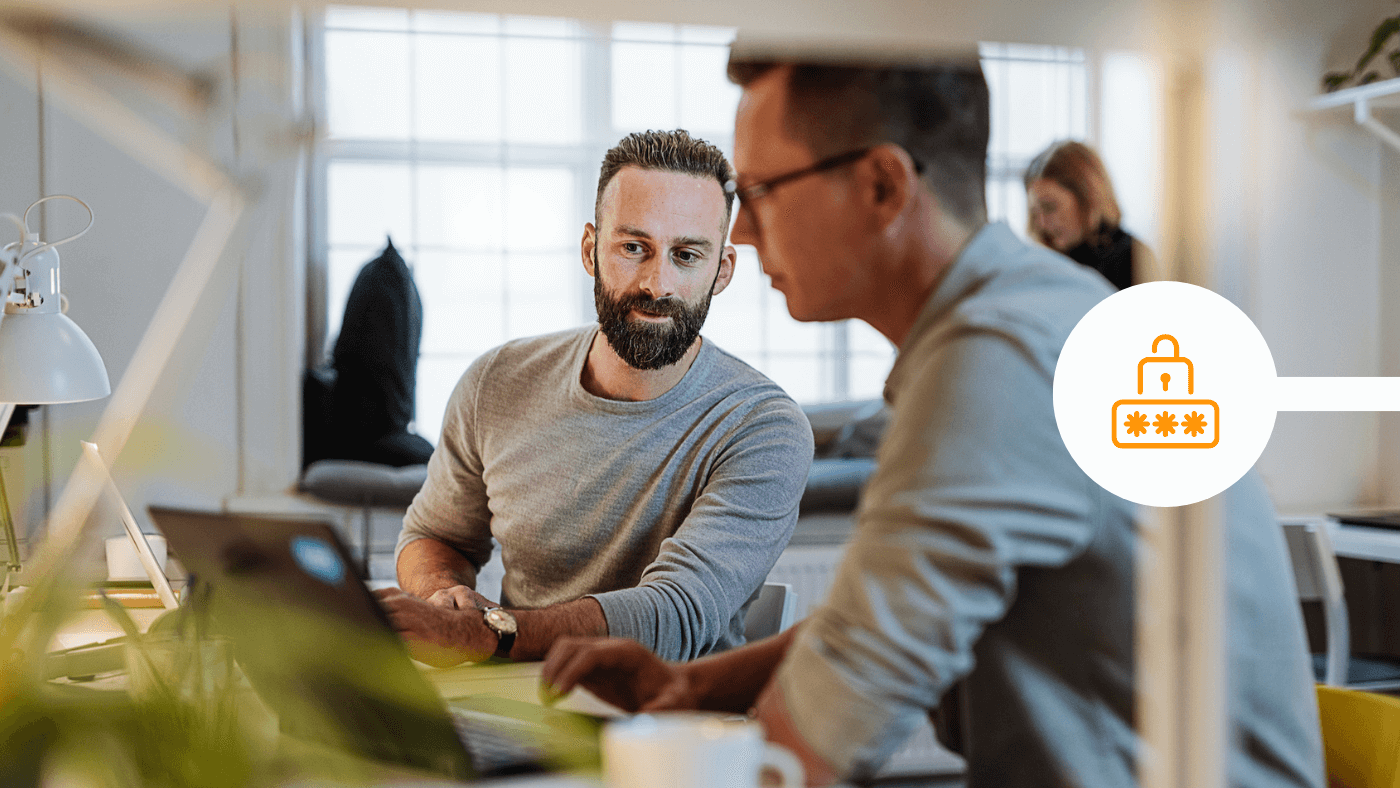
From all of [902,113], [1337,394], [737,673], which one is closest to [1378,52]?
[1337,394]

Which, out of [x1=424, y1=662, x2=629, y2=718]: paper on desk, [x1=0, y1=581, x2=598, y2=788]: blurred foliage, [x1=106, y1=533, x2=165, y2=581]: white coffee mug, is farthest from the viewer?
[x1=106, y1=533, x2=165, y2=581]: white coffee mug

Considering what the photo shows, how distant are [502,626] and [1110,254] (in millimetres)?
651

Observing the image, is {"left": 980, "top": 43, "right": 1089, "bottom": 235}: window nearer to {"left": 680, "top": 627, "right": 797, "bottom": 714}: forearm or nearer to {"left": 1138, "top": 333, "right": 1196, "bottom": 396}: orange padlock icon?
{"left": 1138, "top": 333, "right": 1196, "bottom": 396}: orange padlock icon

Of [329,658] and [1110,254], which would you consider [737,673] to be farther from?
[1110,254]

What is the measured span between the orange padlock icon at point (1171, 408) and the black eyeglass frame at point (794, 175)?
0.29m

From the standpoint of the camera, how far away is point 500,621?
3.11 ft

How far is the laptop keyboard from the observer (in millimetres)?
784

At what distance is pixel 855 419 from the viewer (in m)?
0.95

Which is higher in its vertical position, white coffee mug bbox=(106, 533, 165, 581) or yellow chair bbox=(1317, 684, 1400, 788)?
white coffee mug bbox=(106, 533, 165, 581)

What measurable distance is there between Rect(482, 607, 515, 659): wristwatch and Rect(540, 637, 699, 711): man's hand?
57 millimetres

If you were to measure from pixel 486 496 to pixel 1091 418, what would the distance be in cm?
57

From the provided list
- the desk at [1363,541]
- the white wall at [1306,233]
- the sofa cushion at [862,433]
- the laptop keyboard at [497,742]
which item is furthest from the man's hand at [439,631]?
the desk at [1363,541]

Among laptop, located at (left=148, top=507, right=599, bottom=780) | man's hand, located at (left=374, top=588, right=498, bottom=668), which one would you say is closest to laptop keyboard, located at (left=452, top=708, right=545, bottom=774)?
laptop, located at (left=148, top=507, right=599, bottom=780)

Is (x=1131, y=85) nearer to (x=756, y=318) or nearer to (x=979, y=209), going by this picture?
(x=979, y=209)
